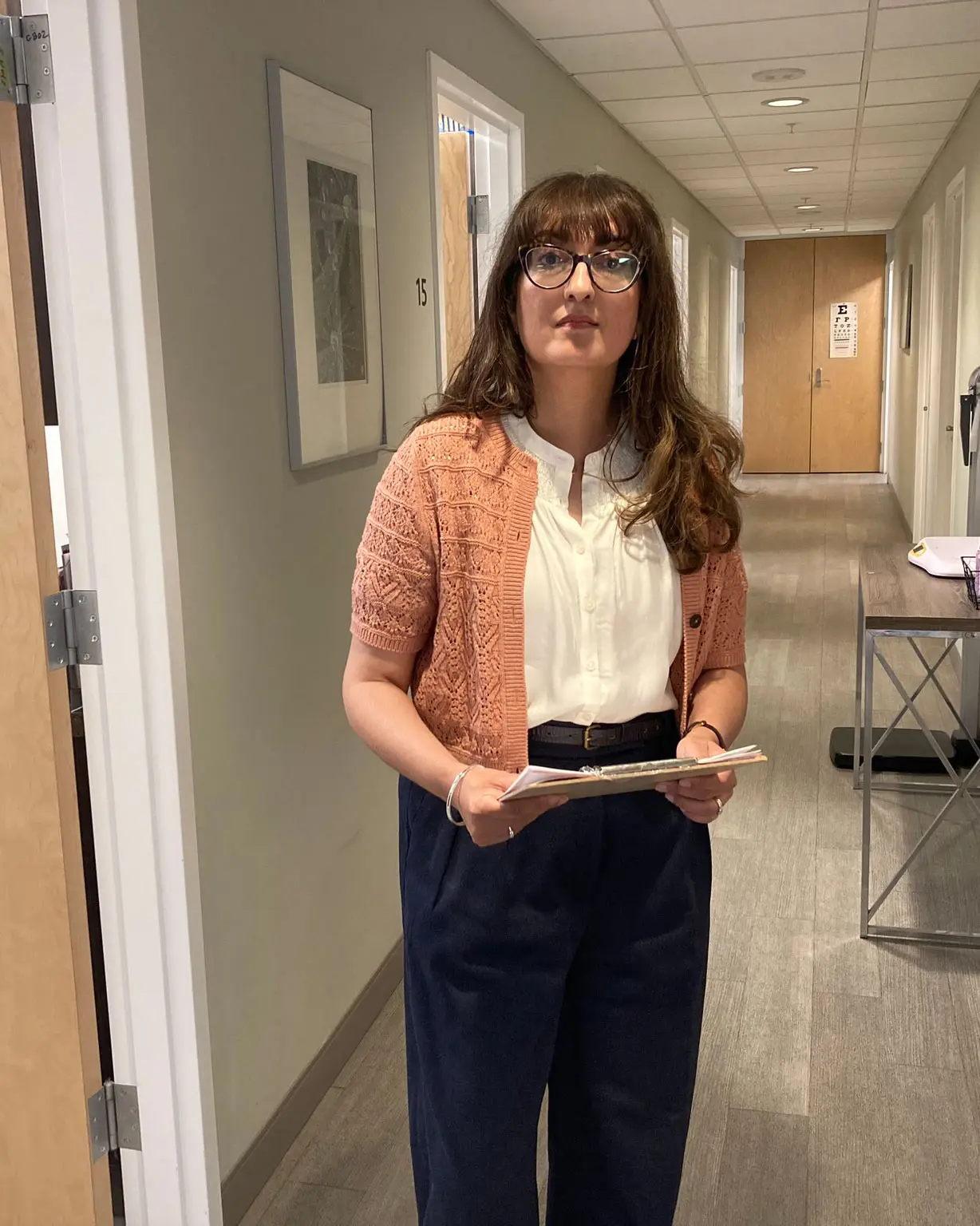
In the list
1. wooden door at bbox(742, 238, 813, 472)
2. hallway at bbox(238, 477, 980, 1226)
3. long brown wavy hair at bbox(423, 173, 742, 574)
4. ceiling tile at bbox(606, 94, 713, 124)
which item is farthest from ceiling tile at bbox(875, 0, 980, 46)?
wooden door at bbox(742, 238, 813, 472)

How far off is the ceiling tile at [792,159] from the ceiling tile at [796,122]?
0.71m

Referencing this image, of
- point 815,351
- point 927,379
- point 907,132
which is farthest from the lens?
point 815,351

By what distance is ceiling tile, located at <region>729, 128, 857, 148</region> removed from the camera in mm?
6453

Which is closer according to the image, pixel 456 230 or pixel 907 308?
pixel 456 230

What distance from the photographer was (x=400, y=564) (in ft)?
4.84

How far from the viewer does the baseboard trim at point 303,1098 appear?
224cm

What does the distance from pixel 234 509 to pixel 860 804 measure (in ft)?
8.98

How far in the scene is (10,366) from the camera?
5.94 ft

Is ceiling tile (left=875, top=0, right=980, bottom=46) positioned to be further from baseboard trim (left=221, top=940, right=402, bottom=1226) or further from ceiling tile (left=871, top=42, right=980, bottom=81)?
baseboard trim (left=221, top=940, right=402, bottom=1226)

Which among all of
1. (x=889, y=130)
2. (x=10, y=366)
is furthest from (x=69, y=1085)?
(x=889, y=130)

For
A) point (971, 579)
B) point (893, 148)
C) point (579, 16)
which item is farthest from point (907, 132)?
point (971, 579)

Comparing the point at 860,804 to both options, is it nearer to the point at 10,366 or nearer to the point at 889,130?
the point at 10,366

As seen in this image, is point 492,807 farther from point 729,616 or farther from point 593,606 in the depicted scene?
point 729,616

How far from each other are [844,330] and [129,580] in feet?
43.1
